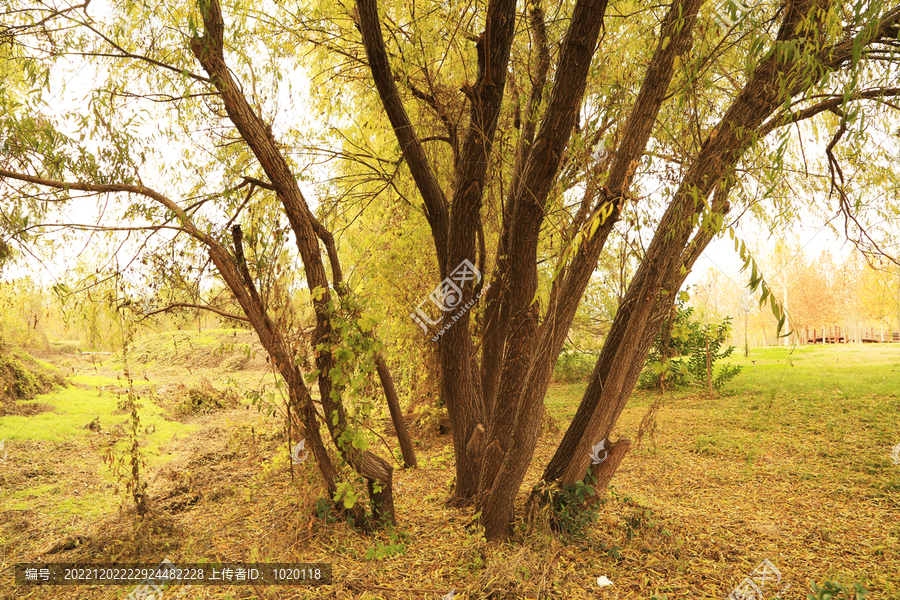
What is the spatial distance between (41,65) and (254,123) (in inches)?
47.1

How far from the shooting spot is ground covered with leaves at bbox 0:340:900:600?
266cm

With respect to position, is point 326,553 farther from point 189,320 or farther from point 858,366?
point 858,366

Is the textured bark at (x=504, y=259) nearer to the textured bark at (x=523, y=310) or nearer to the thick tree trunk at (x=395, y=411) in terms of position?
the textured bark at (x=523, y=310)

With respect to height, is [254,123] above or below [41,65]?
below

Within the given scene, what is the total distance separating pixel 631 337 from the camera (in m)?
2.93

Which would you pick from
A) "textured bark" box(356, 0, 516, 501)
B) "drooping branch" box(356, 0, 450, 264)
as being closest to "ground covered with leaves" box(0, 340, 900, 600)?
"textured bark" box(356, 0, 516, 501)

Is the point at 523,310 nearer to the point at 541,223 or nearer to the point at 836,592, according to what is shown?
the point at 541,223

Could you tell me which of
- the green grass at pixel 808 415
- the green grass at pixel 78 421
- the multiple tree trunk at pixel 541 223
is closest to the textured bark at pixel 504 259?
the multiple tree trunk at pixel 541 223

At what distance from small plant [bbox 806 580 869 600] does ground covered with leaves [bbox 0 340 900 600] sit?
168mm

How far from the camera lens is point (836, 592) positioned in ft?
7.65

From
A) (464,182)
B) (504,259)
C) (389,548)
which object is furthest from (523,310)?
(389,548)

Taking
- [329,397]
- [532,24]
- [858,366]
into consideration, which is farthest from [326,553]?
[858,366]

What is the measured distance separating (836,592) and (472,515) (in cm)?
195

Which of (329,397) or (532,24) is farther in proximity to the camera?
(532,24)
